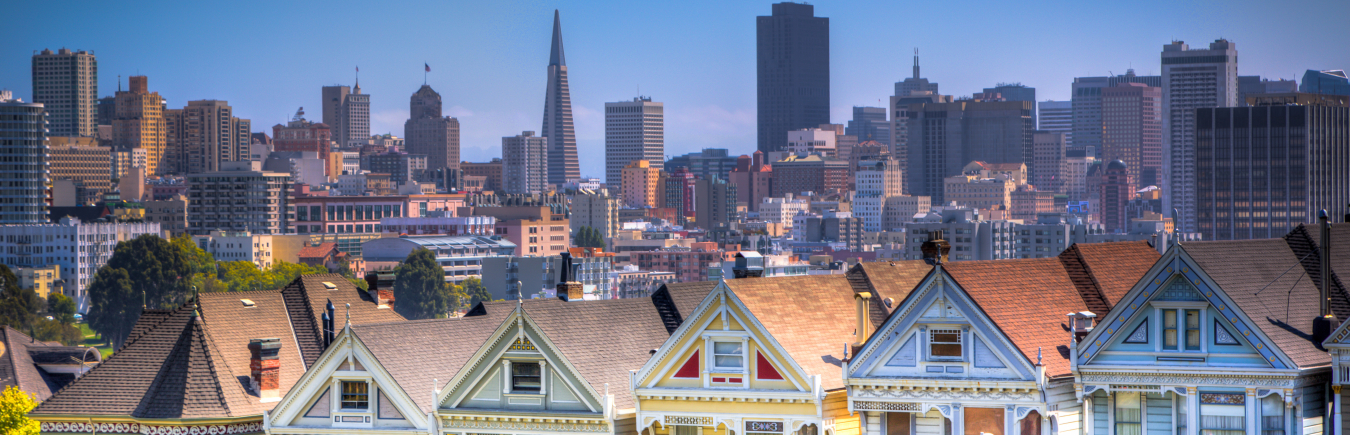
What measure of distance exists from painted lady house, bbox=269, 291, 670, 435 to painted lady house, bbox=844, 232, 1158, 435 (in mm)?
5554

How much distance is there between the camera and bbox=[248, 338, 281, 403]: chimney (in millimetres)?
41438

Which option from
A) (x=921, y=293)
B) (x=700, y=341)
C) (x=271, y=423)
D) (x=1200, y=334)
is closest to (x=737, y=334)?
(x=700, y=341)

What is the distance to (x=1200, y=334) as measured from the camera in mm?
30094

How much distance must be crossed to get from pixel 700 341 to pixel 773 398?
1.79 meters

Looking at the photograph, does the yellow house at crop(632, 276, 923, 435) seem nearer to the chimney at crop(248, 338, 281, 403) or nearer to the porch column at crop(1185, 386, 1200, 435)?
the porch column at crop(1185, 386, 1200, 435)

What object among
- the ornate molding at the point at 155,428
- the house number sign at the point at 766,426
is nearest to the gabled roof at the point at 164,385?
the ornate molding at the point at 155,428

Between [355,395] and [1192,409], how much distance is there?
1696 cm

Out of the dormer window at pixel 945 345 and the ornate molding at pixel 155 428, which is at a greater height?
the dormer window at pixel 945 345

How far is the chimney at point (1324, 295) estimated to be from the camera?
30.1 m

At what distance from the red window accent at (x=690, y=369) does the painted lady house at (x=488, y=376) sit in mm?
1598

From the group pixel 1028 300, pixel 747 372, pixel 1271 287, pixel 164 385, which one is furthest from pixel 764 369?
pixel 164 385

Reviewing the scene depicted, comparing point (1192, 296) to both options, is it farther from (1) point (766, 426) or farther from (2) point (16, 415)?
(2) point (16, 415)

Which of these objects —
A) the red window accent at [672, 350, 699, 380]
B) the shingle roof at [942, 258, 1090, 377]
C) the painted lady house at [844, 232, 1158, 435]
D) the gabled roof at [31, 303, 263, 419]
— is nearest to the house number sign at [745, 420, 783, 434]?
the red window accent at [672, 350, 699, 380]

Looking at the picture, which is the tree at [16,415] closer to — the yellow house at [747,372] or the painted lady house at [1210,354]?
the yellow house at [747,372]
